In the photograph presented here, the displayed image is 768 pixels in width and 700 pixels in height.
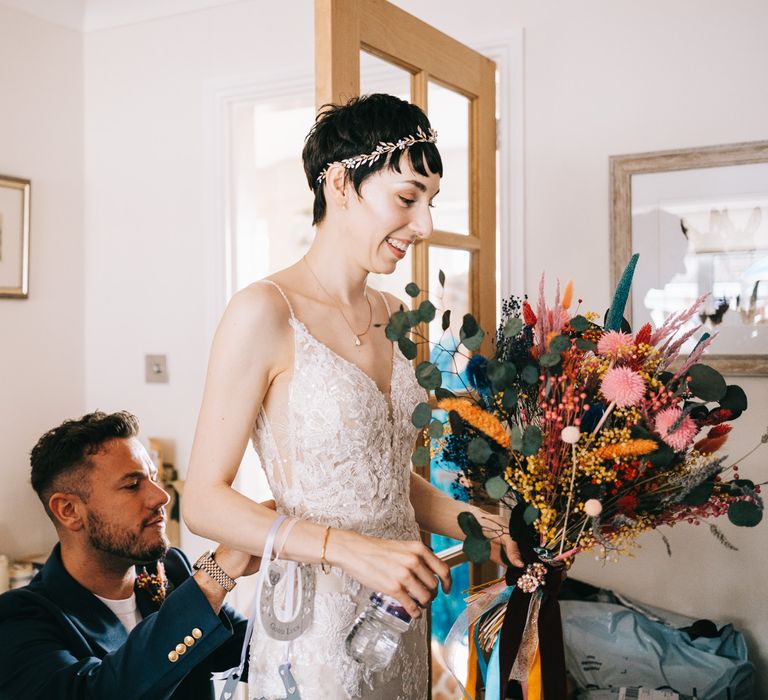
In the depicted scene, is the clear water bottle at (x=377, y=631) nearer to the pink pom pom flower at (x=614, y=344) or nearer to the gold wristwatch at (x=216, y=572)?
the gold wristwatch at (x=216, y=572)

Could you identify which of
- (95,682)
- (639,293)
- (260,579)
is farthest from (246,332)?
(639,293)

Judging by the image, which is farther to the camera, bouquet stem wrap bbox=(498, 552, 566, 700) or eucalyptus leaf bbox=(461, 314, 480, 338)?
bouquet stem wrap bbox=(498, 552, 566, 700)

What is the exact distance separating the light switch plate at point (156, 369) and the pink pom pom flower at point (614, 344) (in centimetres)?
238

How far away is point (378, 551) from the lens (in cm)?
122

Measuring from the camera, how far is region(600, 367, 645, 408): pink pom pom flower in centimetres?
110

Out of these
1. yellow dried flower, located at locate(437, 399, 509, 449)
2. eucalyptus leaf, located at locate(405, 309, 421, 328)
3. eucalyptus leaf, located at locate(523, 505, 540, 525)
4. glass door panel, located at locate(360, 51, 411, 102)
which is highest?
glass door panel, located at locate(360, 51, 411, 102)

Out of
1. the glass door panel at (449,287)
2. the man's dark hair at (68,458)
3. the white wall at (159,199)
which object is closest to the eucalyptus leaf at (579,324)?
the glass door panel at (449,287)

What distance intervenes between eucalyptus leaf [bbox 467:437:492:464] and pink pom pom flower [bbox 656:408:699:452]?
221 mm

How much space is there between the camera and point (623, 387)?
110 centimetres

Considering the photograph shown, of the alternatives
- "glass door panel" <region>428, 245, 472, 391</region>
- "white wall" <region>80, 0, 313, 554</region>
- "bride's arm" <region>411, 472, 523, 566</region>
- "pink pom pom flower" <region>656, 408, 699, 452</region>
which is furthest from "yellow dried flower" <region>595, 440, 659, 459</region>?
"white wall" <region>80, 0, 313, 554</region>

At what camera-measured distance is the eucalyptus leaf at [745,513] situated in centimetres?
119

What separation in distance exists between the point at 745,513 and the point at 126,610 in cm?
127

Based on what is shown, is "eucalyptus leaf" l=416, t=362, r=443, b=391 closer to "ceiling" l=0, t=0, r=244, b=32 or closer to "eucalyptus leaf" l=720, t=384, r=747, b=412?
"eucalyptus leaf" l=720, t=384, r=747, b=412

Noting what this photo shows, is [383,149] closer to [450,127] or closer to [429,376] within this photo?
[429,376]
